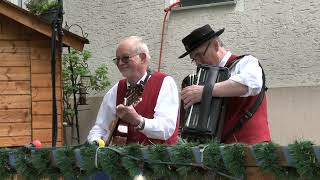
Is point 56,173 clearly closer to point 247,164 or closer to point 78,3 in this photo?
point 247,164

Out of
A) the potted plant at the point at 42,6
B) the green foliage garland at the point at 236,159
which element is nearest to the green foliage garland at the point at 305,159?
the green foliage garland at the point at 236,159

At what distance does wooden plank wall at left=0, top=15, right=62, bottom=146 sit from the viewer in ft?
21.8

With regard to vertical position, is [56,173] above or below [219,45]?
below

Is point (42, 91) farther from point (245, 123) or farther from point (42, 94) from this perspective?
point (245, 123)

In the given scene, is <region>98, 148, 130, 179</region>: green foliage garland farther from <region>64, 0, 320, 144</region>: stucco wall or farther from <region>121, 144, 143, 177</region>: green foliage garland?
<region>64, 0, 320, 144</region>: stucco wall

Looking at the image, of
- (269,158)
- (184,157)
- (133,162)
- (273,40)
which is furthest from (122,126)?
(273,40)

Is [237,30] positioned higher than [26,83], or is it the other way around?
[237,30]

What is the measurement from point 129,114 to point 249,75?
0.68 meters

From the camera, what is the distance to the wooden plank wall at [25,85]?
6.65 metres

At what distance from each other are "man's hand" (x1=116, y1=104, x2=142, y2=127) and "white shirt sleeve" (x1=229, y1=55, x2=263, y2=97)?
0.56 m

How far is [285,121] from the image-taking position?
306 inches

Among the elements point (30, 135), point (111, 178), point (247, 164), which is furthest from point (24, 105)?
point (247, 164)

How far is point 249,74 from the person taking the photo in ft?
11.0

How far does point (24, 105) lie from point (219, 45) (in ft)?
11.7
